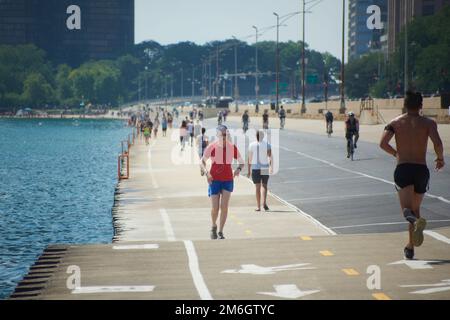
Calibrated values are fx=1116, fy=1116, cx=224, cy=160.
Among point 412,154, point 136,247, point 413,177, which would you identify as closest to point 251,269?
point 413,177

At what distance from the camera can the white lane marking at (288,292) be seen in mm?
13516

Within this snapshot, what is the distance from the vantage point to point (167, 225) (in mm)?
26469

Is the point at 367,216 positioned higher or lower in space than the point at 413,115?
lower

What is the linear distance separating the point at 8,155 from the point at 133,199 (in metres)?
68.9

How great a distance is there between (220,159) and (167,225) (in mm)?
6718

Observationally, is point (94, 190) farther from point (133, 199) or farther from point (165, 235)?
point (165, 235)

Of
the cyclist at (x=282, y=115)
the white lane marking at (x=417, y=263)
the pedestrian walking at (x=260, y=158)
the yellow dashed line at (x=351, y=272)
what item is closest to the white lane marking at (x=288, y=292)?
the yellow dashed line at (x=351, y=272)

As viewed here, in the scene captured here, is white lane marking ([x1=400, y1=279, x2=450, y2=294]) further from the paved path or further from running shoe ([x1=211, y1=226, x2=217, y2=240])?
running shoe ([x1=211, y1=226, x2=217, y2=240])

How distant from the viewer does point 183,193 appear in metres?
36.0

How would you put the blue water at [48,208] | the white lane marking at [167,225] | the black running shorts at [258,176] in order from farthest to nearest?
1. the blue water at [48,208]
2. the black running shorts at [258,176]
3. the white lane marking at [167,225]

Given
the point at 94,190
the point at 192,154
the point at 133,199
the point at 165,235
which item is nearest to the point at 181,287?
the point at 165,235

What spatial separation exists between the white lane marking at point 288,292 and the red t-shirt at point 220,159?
5.97m

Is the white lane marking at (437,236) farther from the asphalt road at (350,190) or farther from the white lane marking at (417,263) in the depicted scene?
the white lane marking at (417,263)

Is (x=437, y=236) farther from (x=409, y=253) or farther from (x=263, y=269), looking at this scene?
(x=263, y=269)
